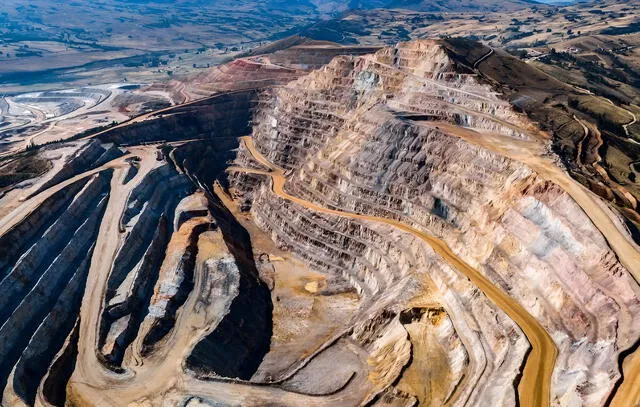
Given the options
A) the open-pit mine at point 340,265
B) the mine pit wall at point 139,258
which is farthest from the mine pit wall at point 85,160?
the mine pit wall at point 139,258

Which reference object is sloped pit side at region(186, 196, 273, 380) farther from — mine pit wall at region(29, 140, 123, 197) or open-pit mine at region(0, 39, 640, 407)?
mine pit wall at region(29, 140, 123, 197)

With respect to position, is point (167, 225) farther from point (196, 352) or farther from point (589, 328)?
point (589, 328)

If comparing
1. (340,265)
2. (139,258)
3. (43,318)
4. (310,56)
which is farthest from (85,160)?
(310,56)

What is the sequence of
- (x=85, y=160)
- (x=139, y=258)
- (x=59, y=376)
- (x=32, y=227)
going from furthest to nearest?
(x=85, y=160) → (x=139, y=258) → (x=32, y=227) → (x=59, y=376)

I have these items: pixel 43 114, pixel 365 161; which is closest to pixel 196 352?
pixel 365 161

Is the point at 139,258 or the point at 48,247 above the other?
the point at 48,247

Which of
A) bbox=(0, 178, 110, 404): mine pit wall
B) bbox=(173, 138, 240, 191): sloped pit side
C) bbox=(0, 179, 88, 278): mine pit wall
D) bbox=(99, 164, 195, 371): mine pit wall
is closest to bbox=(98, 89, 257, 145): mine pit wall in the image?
bbox=(173, 138, 240, 191): sloped pit side

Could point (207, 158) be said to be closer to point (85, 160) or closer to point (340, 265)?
point (85, 160)
